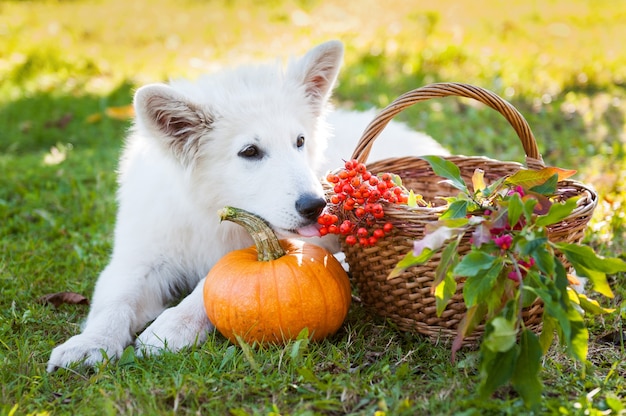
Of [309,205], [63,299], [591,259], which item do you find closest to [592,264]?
[591,259]

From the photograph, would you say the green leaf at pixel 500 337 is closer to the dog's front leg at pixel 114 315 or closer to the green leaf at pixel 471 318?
the green leaf at pixel 471 318

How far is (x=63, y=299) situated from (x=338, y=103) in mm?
3746

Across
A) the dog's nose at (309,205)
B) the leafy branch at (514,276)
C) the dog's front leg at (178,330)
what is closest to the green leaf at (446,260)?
the leafy branch at (514,276)

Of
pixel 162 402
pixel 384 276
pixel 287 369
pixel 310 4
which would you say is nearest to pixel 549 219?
pixel 384 276

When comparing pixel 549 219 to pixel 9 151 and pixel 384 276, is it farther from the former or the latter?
pixel 9 151

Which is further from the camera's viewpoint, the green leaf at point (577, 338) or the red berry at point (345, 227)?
the red berry at point (345, 227)

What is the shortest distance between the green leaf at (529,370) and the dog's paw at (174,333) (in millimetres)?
1216

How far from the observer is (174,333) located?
2.67 meters

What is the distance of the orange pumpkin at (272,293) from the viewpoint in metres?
2.51

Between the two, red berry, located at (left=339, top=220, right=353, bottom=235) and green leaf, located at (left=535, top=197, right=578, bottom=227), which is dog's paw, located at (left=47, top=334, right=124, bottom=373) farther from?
green leaf, located at (left=535, top=197, right=578, bottom=227)

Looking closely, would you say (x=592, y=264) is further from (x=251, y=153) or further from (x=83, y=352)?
(x=83, y=352)

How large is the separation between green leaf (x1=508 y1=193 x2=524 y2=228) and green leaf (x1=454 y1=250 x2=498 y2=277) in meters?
0.15

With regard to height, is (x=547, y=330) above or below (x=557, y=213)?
below

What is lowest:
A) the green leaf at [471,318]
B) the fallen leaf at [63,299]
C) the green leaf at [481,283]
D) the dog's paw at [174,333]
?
the fallen leaf at [63,299]
